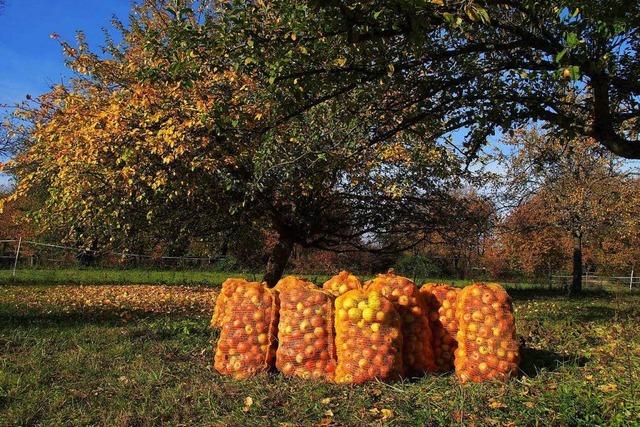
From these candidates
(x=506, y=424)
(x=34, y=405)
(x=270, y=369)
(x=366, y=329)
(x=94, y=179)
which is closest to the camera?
(x=506, y=424)

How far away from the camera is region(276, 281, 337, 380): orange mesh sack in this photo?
463 centimetres

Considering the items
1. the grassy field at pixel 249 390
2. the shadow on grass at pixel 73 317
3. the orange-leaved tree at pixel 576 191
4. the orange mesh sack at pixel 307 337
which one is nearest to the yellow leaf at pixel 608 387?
the grassy field at pixel 249 390

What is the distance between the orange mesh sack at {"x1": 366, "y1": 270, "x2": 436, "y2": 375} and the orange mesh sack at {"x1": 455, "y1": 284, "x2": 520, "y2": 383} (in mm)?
280

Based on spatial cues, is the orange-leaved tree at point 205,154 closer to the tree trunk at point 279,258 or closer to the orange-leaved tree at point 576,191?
the tree trunk at point 279,258

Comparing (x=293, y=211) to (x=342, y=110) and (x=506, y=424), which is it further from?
(x=506, y=424)

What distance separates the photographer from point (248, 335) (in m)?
4.86

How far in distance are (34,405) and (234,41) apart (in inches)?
164

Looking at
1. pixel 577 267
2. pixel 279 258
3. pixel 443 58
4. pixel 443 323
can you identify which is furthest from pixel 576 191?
pixel 443 323

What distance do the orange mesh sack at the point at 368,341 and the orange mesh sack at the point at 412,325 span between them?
30 cm

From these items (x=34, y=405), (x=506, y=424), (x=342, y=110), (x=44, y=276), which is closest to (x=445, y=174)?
(x=342, y=110)

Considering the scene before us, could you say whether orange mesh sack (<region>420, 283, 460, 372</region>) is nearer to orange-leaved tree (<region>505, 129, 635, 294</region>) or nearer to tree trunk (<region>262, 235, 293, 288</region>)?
tree trunk (<region>262, 235, 293, 288</region>)

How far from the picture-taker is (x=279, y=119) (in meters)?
7.67

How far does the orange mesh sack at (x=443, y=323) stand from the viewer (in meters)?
4.96

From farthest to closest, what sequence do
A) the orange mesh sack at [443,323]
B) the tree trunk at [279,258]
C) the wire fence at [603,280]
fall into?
1. the wire fence at [603,280]
2. the tree trunk at [279,258]
3. the orange mesh sack at [443,323]
